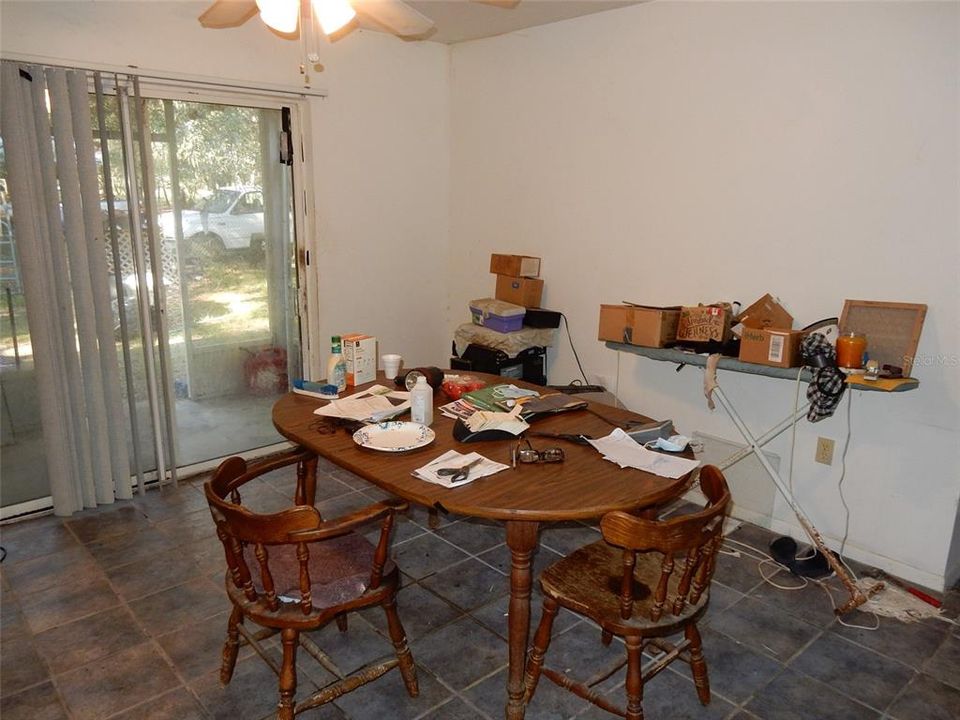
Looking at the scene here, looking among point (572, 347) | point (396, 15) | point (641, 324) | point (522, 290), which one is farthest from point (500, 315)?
point (396, 15)

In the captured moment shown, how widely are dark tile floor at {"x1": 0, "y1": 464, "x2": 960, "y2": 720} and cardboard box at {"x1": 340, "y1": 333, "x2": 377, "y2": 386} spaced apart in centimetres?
81

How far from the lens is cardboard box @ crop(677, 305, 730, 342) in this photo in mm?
3031

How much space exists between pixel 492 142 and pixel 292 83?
A: 4.22ft

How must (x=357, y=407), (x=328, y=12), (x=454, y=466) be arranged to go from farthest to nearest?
(x=357, y=407)
(x=328, y=12)
(x=454, y=466)

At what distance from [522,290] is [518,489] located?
2314 mm

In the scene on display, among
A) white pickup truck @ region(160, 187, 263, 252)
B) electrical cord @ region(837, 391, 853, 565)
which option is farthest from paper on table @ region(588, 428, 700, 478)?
white pickup truck @ region(160, 187, 263, 252)

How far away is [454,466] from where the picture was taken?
2016mm

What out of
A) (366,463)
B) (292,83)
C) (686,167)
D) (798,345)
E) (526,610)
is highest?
(292,83)

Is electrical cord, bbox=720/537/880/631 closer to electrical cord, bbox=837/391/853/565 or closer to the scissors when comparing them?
electrical cord, bbox=837/391/853/565

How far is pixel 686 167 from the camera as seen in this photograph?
335 centimetres

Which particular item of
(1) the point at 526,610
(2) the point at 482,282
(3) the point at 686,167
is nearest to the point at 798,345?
(3) the point at 686,167

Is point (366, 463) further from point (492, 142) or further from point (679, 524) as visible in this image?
point (492, 142)

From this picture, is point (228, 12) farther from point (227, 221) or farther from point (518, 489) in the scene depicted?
point (518, 489)

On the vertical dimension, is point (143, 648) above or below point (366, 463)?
below
